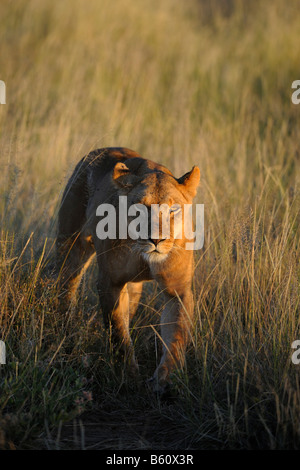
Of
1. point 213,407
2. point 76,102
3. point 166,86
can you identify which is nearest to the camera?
point 213,407

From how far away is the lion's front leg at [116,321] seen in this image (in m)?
4.28

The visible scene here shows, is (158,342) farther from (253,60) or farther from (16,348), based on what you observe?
(253,60)

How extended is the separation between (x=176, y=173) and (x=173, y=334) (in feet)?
9.62

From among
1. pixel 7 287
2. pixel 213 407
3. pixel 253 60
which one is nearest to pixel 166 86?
pixel 253 60

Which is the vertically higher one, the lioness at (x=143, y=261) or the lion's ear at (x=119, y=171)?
the lion's ear at (x=119, y=171)

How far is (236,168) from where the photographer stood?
7617 mm

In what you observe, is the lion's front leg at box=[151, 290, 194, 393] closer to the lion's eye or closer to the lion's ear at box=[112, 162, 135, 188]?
the lion's eye

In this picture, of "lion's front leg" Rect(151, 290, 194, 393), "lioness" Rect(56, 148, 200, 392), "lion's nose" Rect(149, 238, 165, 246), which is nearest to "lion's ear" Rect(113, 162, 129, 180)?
"lioness" Rect(56, 148, 200, 392)

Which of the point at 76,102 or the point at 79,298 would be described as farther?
the point at 76,102

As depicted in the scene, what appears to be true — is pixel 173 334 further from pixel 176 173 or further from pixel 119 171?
pixel 176 173

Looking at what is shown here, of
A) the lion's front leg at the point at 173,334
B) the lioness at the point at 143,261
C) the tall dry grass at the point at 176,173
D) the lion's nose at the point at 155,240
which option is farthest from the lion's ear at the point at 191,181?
the lion's front leg at the point at 173,334

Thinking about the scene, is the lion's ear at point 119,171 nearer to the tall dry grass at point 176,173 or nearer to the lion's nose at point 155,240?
the lion's nose at point 155,240

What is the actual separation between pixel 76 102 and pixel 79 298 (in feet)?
15.3
